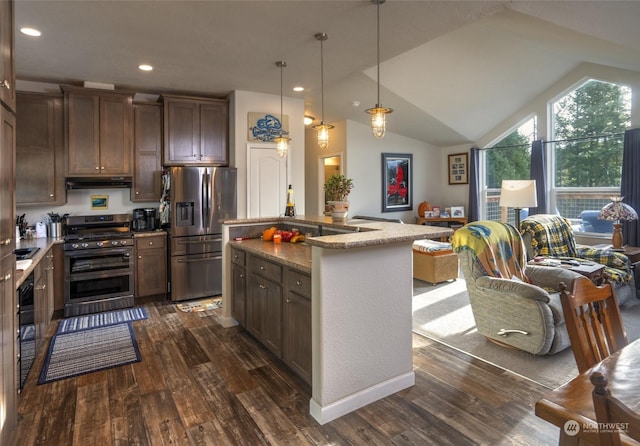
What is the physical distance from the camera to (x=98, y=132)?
14.8 feet

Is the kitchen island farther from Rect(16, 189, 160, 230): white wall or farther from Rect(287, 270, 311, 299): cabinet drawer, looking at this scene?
Rect(16, 189, 160, 230): white wall

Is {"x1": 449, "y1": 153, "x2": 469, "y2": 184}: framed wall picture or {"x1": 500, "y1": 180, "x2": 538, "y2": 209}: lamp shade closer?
{"x1": 500, "y1": 180, "x2": 538, "y2": 209}: lamp shade

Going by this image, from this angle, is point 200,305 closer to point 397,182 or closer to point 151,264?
point 151,264

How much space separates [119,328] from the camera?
3.83 meters

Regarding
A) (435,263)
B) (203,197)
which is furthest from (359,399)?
(203,197)

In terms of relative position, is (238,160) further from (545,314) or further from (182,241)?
(545,314)

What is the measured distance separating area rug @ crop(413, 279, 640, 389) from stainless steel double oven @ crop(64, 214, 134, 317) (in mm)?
3342

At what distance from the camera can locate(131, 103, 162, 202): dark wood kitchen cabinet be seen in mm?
A: 4816

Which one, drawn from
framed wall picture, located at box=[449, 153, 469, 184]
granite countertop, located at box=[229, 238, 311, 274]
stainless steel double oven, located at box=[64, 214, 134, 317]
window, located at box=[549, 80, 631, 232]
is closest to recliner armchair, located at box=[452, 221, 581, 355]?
granite countertop, located at box=[229, 238, 311, 274]

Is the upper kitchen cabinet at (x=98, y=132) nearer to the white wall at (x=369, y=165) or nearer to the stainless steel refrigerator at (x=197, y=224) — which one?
the stainless steel refrigerator at (x=197, y=224)

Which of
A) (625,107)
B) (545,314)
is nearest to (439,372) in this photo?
(545,314)

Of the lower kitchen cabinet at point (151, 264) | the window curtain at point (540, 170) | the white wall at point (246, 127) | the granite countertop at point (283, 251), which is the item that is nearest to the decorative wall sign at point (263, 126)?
the white wall at point (246, 127)

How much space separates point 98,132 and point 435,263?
4480mm

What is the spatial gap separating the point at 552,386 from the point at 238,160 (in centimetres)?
415
